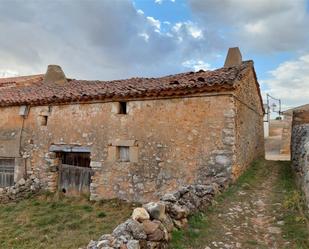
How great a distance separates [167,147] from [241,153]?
2.23 m

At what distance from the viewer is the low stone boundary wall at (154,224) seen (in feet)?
12.4

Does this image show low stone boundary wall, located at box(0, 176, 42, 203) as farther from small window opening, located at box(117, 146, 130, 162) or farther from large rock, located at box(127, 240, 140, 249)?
large rock, located at box(127, 240, 140, 249)

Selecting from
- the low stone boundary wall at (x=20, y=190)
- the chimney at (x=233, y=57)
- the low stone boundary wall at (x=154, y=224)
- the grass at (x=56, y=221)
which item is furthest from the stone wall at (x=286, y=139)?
the low stone boundary wall at (x=20, y=190)

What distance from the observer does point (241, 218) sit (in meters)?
5.55

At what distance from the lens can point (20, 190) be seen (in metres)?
10.3

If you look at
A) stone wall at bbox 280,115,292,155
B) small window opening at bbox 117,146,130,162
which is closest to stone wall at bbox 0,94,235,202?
small window opening at bbox 117,146,130,162

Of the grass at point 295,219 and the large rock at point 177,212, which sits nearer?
the grass at point 295,219

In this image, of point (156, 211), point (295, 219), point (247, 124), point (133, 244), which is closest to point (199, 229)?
point (156, 211)

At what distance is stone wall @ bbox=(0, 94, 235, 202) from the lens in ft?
25.3

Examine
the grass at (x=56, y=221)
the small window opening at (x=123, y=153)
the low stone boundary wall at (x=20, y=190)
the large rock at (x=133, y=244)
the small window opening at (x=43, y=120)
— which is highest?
the small window opening at (x=43, y=120)

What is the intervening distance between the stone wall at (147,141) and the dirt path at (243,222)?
0.94 metres

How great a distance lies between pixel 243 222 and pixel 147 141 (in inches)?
152

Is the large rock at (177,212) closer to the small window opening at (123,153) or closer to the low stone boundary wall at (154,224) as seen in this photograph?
the low stone boundary wall at (154,224)

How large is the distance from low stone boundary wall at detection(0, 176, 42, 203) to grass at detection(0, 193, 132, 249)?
0.36 meters
